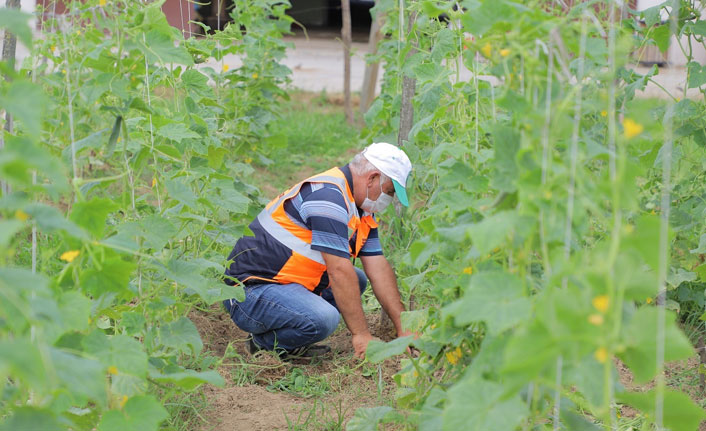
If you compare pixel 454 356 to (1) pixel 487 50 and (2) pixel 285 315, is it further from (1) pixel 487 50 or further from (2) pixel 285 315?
(2) pixel 285 315

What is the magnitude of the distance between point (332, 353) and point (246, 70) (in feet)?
7.49

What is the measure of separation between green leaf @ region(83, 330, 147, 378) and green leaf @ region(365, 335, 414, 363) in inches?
25.6

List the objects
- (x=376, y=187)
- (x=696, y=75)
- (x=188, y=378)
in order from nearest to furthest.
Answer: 1. (x=188, y=378)
2. (x=696, y=75)
3. (x=376, y=187)

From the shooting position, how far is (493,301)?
142 centimetres

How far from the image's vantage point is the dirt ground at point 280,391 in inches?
101

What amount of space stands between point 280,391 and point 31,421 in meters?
1.62

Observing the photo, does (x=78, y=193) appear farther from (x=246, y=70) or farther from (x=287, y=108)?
(x=287, y=108)

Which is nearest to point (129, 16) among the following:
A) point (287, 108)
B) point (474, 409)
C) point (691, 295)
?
point (474, 409)

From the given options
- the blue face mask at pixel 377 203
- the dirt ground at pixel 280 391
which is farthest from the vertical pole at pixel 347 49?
the dirt ground at pixel 280 391

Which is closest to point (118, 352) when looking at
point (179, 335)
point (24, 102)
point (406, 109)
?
point (179, 335)

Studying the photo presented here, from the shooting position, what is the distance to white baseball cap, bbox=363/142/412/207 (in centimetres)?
300

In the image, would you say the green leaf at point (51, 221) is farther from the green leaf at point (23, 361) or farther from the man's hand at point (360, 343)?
the man's hand at point (360, 343)

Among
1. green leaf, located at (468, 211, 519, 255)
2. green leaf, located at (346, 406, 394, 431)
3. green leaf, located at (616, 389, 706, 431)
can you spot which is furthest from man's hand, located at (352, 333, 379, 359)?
green leaf, located at (468, 211, 519, 255)

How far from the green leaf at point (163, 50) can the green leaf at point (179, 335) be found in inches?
28.2
